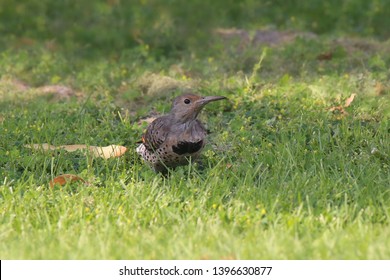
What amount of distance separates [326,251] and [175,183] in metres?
1.74

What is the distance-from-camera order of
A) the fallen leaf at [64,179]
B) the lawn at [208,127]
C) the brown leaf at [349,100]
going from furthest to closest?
the brown leaf at [349,100] → the fallen leaf at [64,179] → the lawn at [208,127]

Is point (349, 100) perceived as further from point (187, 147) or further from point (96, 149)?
point (96, 149)

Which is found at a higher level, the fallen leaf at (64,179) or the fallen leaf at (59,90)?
the fallen leaf at (64,179)

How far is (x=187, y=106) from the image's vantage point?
7516 mm

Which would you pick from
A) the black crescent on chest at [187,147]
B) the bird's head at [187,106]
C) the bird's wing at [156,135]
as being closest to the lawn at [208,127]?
the black crescent on chest at [187,147]

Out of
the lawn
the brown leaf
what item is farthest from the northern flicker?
the brown leaf

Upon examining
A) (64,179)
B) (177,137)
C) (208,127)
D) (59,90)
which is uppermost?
(177,137)

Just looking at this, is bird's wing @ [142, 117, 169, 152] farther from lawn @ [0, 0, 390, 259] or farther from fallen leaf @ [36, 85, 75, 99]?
fallen leaf @ [36, 85, 75, 99]

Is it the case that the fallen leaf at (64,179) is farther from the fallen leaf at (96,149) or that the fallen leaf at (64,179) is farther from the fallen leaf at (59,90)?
the fallen leaf at (59,90)

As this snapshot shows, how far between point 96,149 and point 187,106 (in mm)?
1008

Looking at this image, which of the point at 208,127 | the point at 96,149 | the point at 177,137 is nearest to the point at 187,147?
the point at 177,137

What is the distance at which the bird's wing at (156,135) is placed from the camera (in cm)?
743

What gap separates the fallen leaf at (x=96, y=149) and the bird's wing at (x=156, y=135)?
1.18ft

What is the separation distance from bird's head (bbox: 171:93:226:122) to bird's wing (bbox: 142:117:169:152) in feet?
0.45
